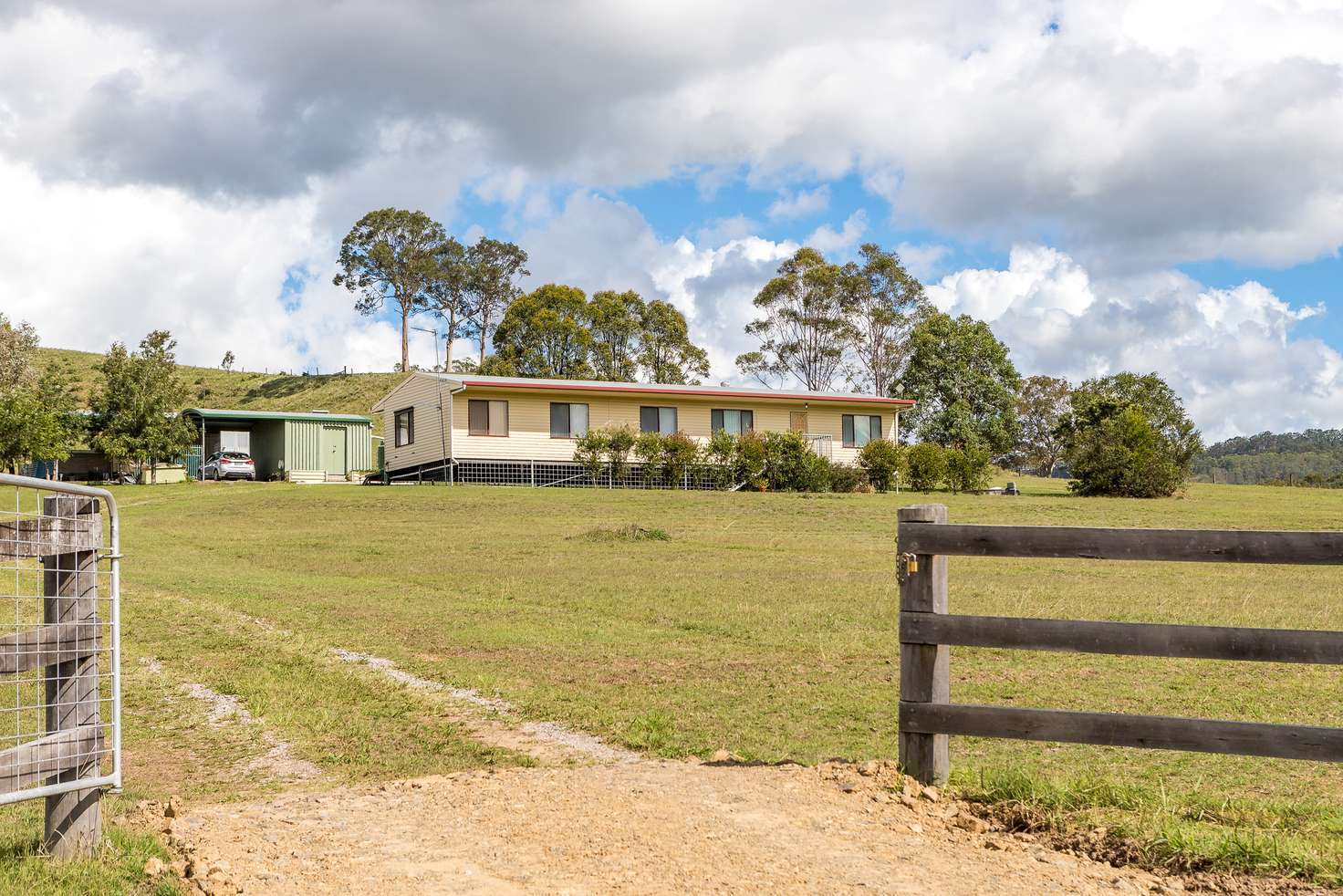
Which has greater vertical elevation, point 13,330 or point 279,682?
point 13,330

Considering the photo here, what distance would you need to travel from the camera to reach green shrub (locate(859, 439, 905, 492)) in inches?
1510

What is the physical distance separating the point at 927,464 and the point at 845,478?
118 inches

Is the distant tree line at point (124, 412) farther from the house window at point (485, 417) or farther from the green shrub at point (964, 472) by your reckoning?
the green shrub at point (964, 472)

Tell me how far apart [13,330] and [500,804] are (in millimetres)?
59632

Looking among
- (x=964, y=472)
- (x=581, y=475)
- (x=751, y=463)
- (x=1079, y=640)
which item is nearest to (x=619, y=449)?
(x=581, y=475)

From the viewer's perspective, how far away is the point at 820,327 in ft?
205

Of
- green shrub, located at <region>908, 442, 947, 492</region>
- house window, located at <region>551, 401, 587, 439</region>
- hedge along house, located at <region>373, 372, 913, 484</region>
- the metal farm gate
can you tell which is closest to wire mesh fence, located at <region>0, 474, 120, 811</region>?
the metal farm gate

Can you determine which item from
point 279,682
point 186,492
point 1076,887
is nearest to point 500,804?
point 1076,887

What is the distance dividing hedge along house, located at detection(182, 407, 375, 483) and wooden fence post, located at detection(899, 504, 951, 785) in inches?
1667

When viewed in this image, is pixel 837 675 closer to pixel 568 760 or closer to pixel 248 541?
pixel 568 760

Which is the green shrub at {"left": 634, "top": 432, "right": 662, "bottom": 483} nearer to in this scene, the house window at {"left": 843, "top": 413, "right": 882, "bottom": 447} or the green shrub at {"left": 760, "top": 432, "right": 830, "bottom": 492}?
the green shrub at {"left": 760, "top": 432, "right": 830, "bottom": 492}

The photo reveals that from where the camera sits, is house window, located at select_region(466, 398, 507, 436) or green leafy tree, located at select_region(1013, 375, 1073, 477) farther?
green leafy tree, located at select_region(1013, 375, 1073, 477)

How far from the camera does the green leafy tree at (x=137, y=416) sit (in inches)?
1636

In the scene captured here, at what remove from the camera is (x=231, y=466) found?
4456 centimetres
